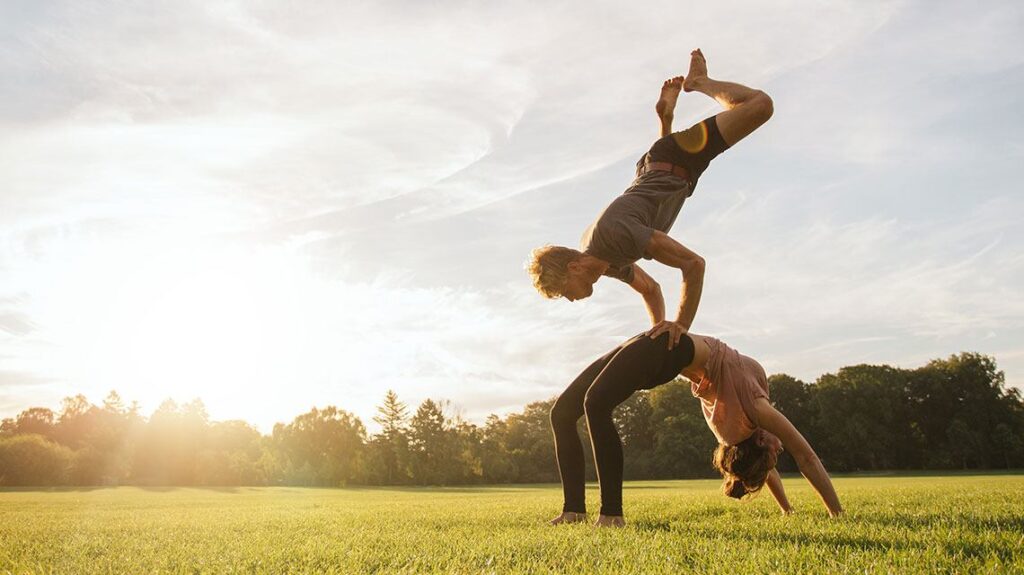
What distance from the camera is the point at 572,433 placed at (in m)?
5.40

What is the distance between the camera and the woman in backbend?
4.77 metres

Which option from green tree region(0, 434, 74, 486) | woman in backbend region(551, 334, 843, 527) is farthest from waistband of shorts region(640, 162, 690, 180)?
green tree region(0, 434, 74, 486)

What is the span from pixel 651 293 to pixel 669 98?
Result: 75.8 inches

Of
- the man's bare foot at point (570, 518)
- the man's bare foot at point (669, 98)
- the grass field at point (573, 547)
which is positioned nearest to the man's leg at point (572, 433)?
the man's bare foot at point (570, 518)

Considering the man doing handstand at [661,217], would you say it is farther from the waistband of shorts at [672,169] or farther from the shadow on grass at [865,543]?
the shadow on grass at [865,543]

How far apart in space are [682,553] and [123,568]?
270 centimetres

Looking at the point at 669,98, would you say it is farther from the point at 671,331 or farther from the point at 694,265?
the point at 671,331

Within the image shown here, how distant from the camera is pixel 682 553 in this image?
10.2 feet

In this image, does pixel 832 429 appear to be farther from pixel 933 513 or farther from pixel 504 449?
pixel 933 513

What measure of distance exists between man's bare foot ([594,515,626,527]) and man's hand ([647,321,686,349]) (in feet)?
4.22

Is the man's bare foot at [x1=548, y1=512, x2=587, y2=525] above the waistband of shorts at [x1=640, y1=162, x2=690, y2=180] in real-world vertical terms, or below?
below

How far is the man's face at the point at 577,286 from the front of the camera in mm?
5474

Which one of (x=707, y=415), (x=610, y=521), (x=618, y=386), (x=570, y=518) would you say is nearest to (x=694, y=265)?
(x=618, y=386)

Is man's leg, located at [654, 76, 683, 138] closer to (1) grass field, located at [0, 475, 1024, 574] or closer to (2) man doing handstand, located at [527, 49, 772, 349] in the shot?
(2) man doing handstand, located at [527, 49, 772, 349]
